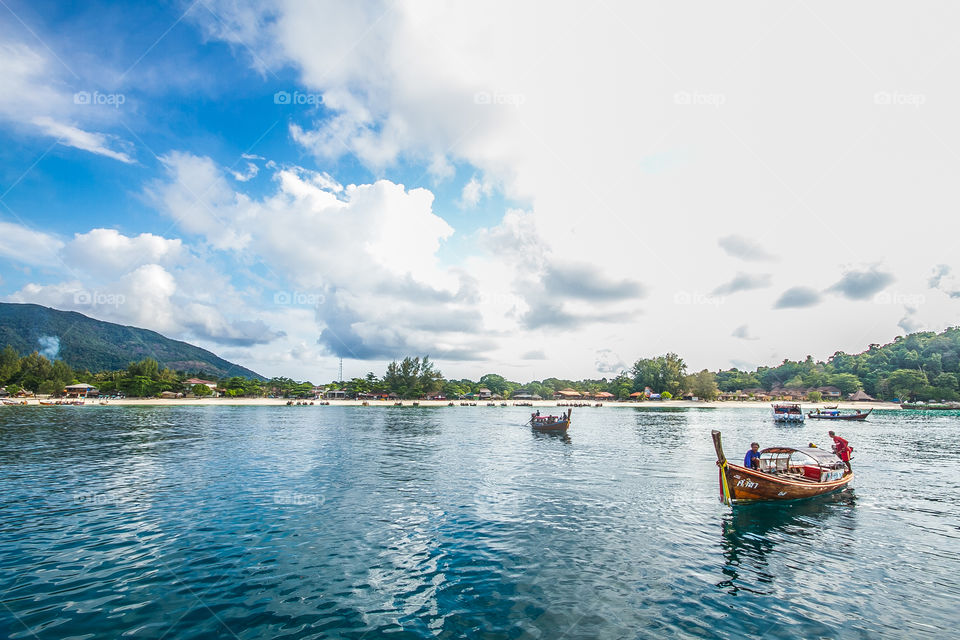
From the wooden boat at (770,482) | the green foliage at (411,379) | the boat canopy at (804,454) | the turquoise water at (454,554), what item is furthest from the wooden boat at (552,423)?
the green foliage at (411,379)

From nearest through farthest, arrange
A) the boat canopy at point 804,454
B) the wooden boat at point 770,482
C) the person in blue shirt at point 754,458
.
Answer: the wooden boat at point 770,482 < the person in blue shirt at point 754,458 < the boat canopy at point 804,454

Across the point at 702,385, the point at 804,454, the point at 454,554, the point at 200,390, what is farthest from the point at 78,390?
the point at 702,385

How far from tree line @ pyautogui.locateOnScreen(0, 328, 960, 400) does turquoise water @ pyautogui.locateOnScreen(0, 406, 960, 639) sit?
428ft

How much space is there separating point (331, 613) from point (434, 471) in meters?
21.0

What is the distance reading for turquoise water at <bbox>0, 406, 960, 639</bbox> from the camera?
432 inches

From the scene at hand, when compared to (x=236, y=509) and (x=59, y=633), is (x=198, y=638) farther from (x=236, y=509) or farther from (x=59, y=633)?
(x=236, y=509)

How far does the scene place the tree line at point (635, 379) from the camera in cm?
13050

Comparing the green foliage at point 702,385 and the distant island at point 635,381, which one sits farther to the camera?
the green foliage at point 702,385

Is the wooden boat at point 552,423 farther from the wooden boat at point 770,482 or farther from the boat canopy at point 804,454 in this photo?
the wooden boat at point 770,482

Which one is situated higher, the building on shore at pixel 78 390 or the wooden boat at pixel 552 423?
the building on shore at pixel 78 390

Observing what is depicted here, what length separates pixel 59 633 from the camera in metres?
9.77

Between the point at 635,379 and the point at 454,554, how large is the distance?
19299 centimetres

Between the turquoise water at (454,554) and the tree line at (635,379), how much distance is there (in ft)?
428

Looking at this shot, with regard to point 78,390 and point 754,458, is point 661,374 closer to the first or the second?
point 754,458
